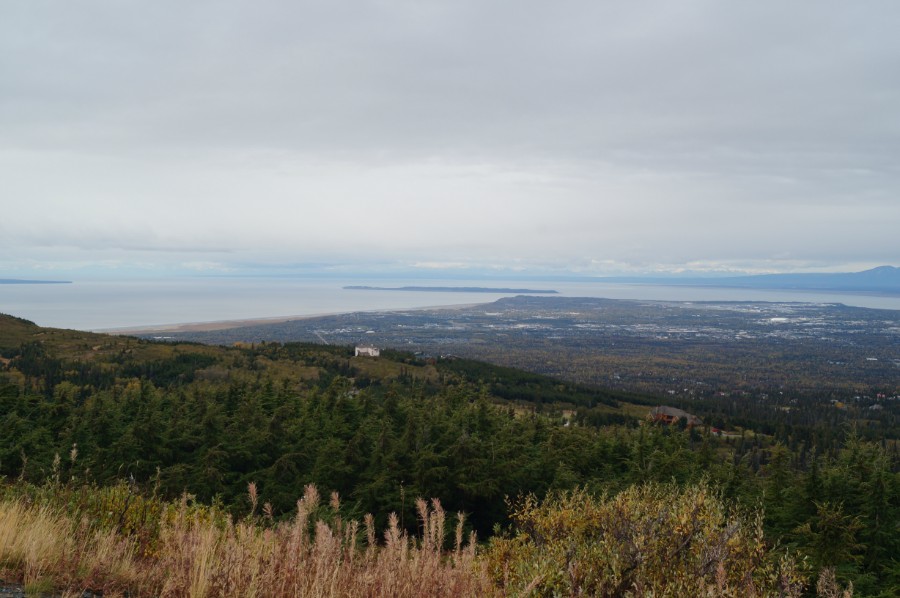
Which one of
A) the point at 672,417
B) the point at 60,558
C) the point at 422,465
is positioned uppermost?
the point at 60,558

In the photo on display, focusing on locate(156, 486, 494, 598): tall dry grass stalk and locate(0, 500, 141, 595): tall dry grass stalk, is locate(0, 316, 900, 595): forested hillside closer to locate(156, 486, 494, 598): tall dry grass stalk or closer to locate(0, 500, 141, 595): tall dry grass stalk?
locate(156, 486, 494, 598): tall dry grass stalk

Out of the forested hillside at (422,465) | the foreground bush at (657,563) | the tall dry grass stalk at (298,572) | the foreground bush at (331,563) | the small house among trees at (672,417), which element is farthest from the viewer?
the small house among trees at (672,417)

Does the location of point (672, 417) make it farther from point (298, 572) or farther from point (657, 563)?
point (298, 572)

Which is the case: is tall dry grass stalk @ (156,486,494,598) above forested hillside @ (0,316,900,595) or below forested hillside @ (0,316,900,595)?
above

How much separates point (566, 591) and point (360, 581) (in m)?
2.46

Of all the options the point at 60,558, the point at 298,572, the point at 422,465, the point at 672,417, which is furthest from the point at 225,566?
the point at 672,417

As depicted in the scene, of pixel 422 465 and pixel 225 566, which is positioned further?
pixel 422 465

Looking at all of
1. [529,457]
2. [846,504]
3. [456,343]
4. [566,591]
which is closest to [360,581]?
[566,591]

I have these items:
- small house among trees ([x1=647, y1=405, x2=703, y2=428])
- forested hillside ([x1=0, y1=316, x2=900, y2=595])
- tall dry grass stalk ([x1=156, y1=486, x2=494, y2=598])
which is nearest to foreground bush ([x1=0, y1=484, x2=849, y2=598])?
tall dry grass stalk ([x1=156, y1=486, x2=494, y2=598])

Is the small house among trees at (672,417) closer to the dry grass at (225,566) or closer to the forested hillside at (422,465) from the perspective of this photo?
the forested hillside at (422,465)

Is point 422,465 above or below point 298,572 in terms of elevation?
below

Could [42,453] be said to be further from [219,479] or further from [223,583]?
[223,583]

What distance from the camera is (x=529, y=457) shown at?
24969 mm

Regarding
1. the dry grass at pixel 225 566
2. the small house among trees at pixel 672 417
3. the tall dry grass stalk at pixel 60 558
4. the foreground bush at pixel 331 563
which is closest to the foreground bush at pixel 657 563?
the foreground bush at pixel 331 563
